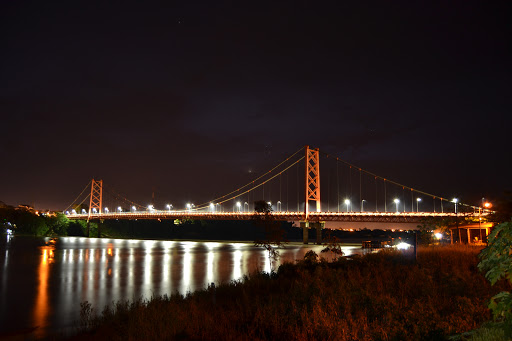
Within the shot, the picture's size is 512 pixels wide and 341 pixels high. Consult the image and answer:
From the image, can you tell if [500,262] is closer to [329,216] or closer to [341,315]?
[341,315]

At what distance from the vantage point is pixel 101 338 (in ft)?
31.2

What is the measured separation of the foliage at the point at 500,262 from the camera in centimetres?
433

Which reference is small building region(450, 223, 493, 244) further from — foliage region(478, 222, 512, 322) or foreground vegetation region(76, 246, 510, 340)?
foliage region(478, 222, 512, 322)

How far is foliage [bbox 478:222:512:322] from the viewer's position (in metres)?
4.33

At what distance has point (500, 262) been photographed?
14.9 ft

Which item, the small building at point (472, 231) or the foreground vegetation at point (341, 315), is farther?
the small building at point (472, 231)

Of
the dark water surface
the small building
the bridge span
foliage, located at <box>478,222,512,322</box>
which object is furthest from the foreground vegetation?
the bridge span

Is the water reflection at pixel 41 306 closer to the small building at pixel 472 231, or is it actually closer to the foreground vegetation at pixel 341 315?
the foreground vegetation at pixel 341 315

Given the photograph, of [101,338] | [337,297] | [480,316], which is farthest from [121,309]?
[480,316]

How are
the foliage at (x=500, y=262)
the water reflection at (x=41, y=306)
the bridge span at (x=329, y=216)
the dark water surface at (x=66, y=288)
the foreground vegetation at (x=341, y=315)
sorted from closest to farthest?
the foliage at (x=500, y=262) < the foreground vegetation at (x=341, y=315) < the water reflection at (x=41, y=306) < the dark water surface at (x=66, y=288) < the bridge span at (x=329, y=216)

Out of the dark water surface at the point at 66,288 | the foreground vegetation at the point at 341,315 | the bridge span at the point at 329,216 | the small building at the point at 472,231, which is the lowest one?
the dark water surface at the point at 66,288

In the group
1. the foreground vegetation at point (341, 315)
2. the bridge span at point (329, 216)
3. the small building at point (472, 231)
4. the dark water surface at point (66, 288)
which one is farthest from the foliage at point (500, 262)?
the bridge span at point (329, 216)

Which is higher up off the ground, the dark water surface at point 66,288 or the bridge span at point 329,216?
the bridge span at point 329,216

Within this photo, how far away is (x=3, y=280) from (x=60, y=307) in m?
13.1
